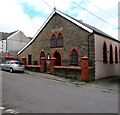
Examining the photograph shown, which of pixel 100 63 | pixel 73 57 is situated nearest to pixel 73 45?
pixel 73 57

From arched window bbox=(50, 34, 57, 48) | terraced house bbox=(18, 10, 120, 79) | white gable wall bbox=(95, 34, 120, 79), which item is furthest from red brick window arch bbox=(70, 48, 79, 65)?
arched window bbox=(50, 34, 57, 48)

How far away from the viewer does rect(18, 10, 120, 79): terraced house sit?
48.5ft

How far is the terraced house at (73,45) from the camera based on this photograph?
14789 millimetres

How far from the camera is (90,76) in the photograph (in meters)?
13.5

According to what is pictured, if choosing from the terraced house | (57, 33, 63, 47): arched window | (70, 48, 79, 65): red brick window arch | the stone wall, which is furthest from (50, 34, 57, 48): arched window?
(70, 48, 79, 65): red brick window arch

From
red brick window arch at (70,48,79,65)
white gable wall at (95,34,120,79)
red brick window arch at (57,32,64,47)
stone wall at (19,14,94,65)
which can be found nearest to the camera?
white gable wall at (95,34,120,79)

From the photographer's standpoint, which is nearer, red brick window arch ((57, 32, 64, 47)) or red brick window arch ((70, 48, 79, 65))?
red brick window arch ((70, 48, 79, 65))

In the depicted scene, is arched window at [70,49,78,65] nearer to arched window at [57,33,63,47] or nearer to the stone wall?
the stone wall

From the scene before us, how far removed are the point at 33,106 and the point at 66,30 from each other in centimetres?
1269

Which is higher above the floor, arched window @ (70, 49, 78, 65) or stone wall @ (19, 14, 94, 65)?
stone wall @ (19, 14, 94, 65)

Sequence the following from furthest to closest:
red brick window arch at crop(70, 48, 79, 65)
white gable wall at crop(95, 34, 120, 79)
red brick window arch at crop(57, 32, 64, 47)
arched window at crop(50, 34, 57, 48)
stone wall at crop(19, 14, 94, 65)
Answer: arched window at crop(50, 34, 57, 48) < red brick window arch at crop(57, 32, 64, 47) < red brick window arch at crop(70, 48, 79, 65) < stone wall at crop(19, 14, 94, 65) < white gable wall at crop(95, 34, 120, 79)

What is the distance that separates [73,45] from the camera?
16.1 meters

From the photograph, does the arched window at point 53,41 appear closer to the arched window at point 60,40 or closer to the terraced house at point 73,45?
the terraced house at point 73,45

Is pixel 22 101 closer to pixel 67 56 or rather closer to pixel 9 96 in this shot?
pixel 9 96
